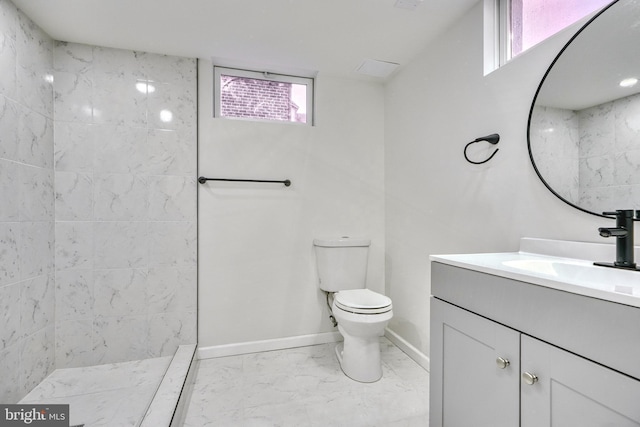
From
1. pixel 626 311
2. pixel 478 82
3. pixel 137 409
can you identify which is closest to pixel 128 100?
pixel 137 409

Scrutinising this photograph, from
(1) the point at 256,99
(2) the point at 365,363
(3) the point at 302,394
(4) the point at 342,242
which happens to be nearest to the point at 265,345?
(3) the point at 302,394

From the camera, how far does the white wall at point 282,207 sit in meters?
2.19

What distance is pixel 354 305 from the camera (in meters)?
1.82

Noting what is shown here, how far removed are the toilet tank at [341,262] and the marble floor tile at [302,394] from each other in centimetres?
51

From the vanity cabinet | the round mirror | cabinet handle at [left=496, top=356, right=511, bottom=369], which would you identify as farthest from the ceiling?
cabinet handle at [left=496, top=356, right=511, bottom=369]

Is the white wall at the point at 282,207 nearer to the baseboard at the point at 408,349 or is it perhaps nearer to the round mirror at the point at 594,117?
the baseboard at the point at 408,349

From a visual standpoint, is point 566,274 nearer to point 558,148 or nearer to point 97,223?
point 558,148

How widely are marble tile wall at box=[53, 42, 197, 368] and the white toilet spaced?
973mm

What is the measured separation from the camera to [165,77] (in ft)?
6.87

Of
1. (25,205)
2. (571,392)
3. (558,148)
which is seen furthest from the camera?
(25,205)

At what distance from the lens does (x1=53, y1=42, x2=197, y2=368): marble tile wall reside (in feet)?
6.38

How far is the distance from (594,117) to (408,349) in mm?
1700

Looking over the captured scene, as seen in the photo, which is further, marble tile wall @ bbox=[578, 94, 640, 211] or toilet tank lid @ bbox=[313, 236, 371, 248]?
toilet tank lid @ bbox=[313, 236, 371, 248]

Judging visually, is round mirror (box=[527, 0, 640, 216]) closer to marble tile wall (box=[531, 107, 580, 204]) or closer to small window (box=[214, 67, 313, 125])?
marble tile wall (box=[531, 107, 580, 204])
